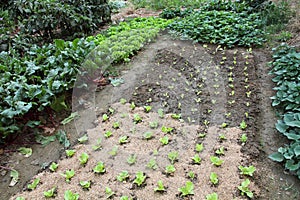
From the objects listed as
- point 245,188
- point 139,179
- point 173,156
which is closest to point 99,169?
point 139,179

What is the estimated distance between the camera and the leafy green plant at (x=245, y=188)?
94.4 inches

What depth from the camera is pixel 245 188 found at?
2457 millimetres

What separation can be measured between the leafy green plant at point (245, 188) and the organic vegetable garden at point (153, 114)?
0.01 meters

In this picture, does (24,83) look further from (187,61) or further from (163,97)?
(187,61)

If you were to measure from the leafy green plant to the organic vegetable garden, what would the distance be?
0.01m

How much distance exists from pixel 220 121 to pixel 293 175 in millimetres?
1022

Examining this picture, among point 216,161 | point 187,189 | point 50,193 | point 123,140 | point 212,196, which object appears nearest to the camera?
point 212,196

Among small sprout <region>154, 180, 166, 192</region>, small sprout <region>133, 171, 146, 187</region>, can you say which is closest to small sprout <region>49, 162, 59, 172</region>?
small sprout <region>133, 171, 146, 187</region>

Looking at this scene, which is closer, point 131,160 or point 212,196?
point 212,196

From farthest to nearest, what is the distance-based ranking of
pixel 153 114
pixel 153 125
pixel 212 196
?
pixel 153 114
pixel 153 125
pixel 212 196

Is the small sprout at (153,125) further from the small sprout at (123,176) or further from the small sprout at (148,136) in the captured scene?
the small sprout at (123,176)

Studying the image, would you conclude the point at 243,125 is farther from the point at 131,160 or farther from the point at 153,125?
the point at 131,160

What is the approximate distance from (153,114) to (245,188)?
152 cm

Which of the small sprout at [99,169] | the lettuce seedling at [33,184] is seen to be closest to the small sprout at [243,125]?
the small sprout at [99,169]
